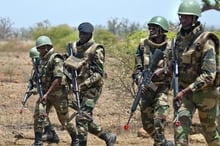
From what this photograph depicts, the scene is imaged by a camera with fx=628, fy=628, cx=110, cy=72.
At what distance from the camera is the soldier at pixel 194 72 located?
6.92 m

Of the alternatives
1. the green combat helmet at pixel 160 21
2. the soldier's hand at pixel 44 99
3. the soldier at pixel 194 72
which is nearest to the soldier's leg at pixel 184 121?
the soldier at pixel 194 72

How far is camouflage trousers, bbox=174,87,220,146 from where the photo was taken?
695 cm

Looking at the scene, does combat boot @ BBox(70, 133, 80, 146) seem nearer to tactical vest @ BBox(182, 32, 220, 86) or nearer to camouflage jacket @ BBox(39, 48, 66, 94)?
camouflage jacket @ BBox(39, 48, 66, 94)

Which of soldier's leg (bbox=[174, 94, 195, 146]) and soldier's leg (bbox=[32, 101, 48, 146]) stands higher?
soldier's leg (bbox=[174, 94, 195, 146])

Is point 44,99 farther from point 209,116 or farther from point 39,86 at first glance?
point 209,116

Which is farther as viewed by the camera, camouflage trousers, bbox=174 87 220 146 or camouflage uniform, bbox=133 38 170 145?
camouflage uniform, bbox=133 38 170 145

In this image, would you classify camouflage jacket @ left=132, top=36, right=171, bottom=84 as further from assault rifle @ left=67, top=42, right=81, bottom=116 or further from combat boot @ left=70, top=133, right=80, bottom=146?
combat boot @ left=70, top=133, right=80, bottom=146

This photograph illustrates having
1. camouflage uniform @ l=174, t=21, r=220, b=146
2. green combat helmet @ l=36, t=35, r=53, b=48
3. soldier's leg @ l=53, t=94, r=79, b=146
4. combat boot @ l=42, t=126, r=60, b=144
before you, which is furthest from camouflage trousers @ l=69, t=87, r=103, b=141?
camouflage uniform @ l=174, t=21, r=220, b=146

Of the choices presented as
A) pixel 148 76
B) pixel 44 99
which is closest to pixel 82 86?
pixel 44 99

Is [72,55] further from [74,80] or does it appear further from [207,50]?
[207,50]

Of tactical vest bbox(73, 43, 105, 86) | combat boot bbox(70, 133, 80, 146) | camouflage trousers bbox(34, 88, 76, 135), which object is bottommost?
combat boot bbox(70, 133, 80, 146)

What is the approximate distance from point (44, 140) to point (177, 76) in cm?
397

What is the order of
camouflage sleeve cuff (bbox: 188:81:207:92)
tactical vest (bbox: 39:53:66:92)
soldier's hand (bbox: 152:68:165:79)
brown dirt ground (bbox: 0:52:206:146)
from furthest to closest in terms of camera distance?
brown dirt ground (bbox: 0:52:206:146), tactical vest (bbox: 39:53:66:92), soldier's hand (bbox: 152:68:165:79), camouflage sleeve cuff (bbox: 188:81:207:92)

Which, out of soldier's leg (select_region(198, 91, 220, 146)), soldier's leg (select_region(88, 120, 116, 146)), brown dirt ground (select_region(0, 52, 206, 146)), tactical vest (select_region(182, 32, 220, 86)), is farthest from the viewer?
brown dirt ground (select_region(0, 52, 206, 146))
